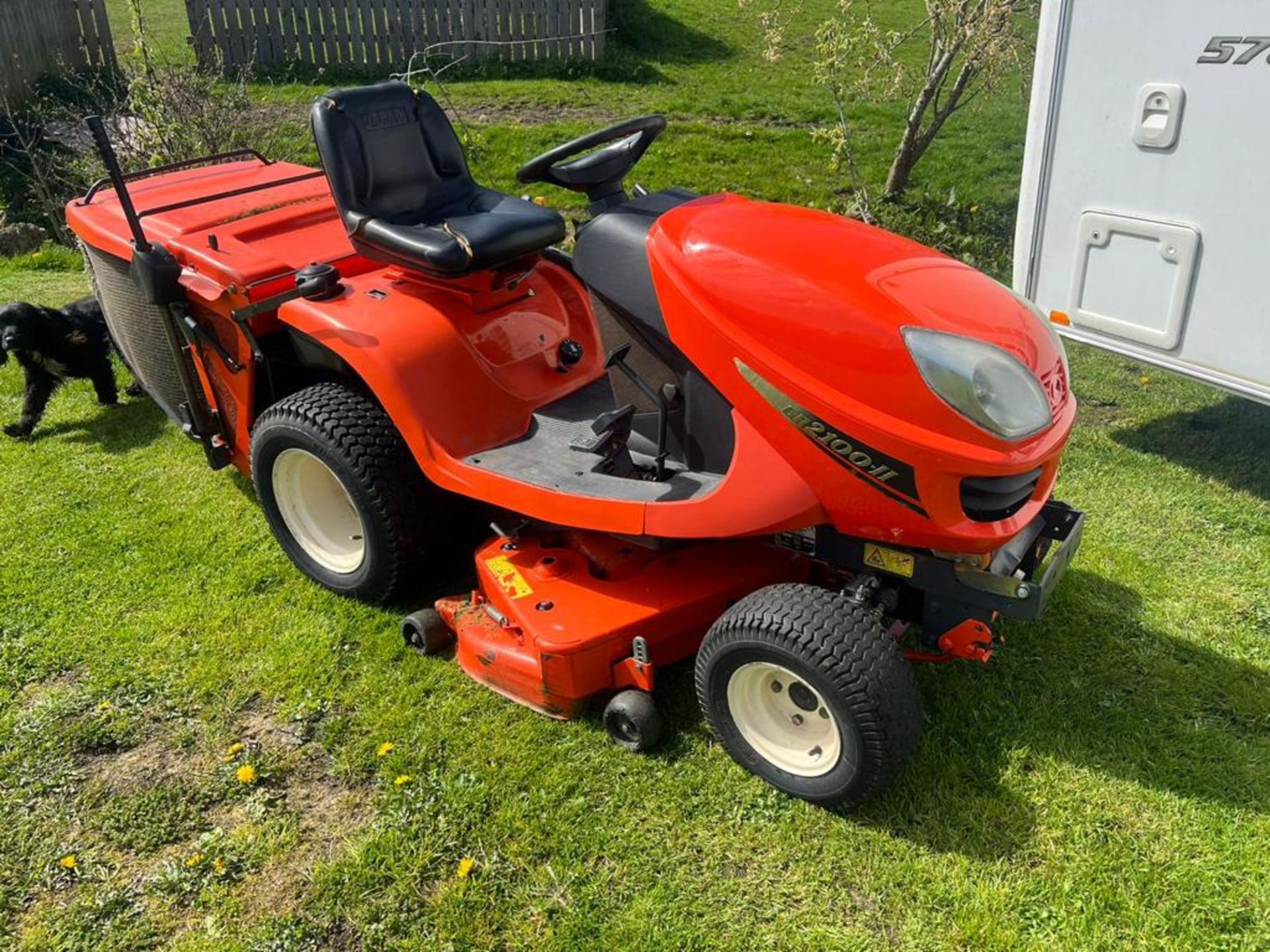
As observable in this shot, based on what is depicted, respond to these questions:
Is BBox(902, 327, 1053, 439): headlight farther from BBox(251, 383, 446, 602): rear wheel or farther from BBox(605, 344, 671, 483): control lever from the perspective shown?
BBox(251, 383, 446, 602): rear wheel

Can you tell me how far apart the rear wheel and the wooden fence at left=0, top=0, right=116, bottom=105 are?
25.5ft

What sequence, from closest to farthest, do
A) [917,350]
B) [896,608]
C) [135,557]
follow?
[917,350] < [896,608] < [135,557]

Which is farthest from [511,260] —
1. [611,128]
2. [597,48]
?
[597,48]

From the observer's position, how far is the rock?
734 centimetres

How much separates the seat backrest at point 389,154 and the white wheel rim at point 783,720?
1829mm

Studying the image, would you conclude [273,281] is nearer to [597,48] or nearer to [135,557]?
[135,557]

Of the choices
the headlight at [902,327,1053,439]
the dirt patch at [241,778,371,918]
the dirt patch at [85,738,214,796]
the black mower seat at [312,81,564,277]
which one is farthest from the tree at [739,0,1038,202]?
the dirt patch at [85,738,214,796]

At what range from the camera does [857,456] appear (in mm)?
2297

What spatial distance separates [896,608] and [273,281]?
220 cm

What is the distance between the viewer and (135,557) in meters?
3.71

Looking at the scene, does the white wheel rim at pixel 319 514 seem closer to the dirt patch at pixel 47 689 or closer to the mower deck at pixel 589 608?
the mower deck at pixel 589 608

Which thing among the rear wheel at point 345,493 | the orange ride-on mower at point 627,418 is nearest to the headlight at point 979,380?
the orange ride-on mower at point 627,418

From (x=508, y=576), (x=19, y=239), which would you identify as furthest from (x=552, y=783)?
(x=19, y=239)

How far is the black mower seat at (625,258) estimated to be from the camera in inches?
102
